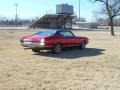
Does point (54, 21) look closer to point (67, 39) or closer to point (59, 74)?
point (67, 39)

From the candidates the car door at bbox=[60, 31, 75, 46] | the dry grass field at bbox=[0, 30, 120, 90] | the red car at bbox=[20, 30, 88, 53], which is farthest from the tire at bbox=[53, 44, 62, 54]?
the dry grass field at bbox=[0, 30, 120, 90]

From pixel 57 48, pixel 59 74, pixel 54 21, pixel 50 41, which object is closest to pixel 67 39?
pixel 57 48

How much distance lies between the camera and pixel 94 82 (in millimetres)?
10656

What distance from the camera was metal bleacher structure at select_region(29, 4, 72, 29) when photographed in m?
88.3

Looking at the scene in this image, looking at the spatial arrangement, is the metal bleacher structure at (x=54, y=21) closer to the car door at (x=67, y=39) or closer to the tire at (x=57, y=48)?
the car door at (x=67, y=39)

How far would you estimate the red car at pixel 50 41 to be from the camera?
59.8ft

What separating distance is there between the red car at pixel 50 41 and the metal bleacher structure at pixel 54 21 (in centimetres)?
6647

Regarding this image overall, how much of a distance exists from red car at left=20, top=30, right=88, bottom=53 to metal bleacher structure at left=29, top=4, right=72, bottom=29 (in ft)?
218

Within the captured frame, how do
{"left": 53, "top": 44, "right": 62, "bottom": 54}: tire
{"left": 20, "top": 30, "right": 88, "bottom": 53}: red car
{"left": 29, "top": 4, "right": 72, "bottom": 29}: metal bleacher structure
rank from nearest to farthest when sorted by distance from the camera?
{"left": 20, "top": 30, "right": 88, "bottom": 53}: red car
{"left": 53, "top": 44, "right": 62, "bottom": 54}: tire
{"left": 29, "top": 4, "right": 72, "bottom": 29}: metal bleacher structure

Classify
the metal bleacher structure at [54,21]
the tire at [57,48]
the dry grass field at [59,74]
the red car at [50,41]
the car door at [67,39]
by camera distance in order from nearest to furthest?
the dry grass field at [59,74]
the red car at [50,41]
the tire at [57,48]
the car door at [67,39]
the metal bleacher structure at [54,21]

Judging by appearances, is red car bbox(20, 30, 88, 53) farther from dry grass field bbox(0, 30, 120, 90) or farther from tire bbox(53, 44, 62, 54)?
dry grass field bbox(0, 30, 120, 90)

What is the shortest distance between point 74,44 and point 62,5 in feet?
215

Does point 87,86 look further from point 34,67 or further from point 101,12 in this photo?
point 101,12

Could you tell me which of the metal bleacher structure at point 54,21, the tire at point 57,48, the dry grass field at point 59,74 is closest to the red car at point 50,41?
the tire at point 57,48
